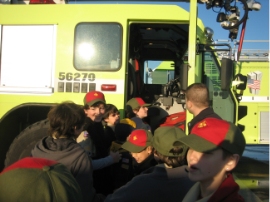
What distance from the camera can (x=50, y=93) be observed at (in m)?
5.52

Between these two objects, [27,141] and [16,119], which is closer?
[27,141]

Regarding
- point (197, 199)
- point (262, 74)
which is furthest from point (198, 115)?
point (262, 74)

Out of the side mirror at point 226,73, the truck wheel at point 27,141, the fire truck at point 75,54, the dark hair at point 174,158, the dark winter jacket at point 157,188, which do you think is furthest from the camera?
the fire truck at point 75,54

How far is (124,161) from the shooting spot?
3797mm

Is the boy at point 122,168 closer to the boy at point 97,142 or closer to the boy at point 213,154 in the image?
the boy at point 97,142

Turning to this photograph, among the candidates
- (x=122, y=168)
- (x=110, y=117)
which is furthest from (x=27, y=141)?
(x=122, y=168)

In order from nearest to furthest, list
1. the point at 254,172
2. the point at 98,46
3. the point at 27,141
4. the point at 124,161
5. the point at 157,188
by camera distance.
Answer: the point at 157,188 < the point at 124,161 < the point at 27,141 < the point at 98,46 < the point at 254,172

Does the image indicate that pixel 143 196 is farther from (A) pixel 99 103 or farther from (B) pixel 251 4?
(B) pixel 251 4

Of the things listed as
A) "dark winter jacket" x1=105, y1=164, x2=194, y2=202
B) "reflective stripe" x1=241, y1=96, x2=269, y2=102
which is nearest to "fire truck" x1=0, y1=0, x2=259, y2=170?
"dark winter jacket" x1=105, y1=164, x2=194, y2=202

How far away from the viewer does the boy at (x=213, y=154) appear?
6.96ft

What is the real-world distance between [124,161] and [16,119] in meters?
2.51

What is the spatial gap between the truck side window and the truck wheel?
3.13 ft

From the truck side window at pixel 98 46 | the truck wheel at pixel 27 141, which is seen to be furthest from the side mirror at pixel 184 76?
the truck wheel at pixel 27 141

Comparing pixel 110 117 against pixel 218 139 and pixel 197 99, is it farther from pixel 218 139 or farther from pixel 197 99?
pixel 218 139
